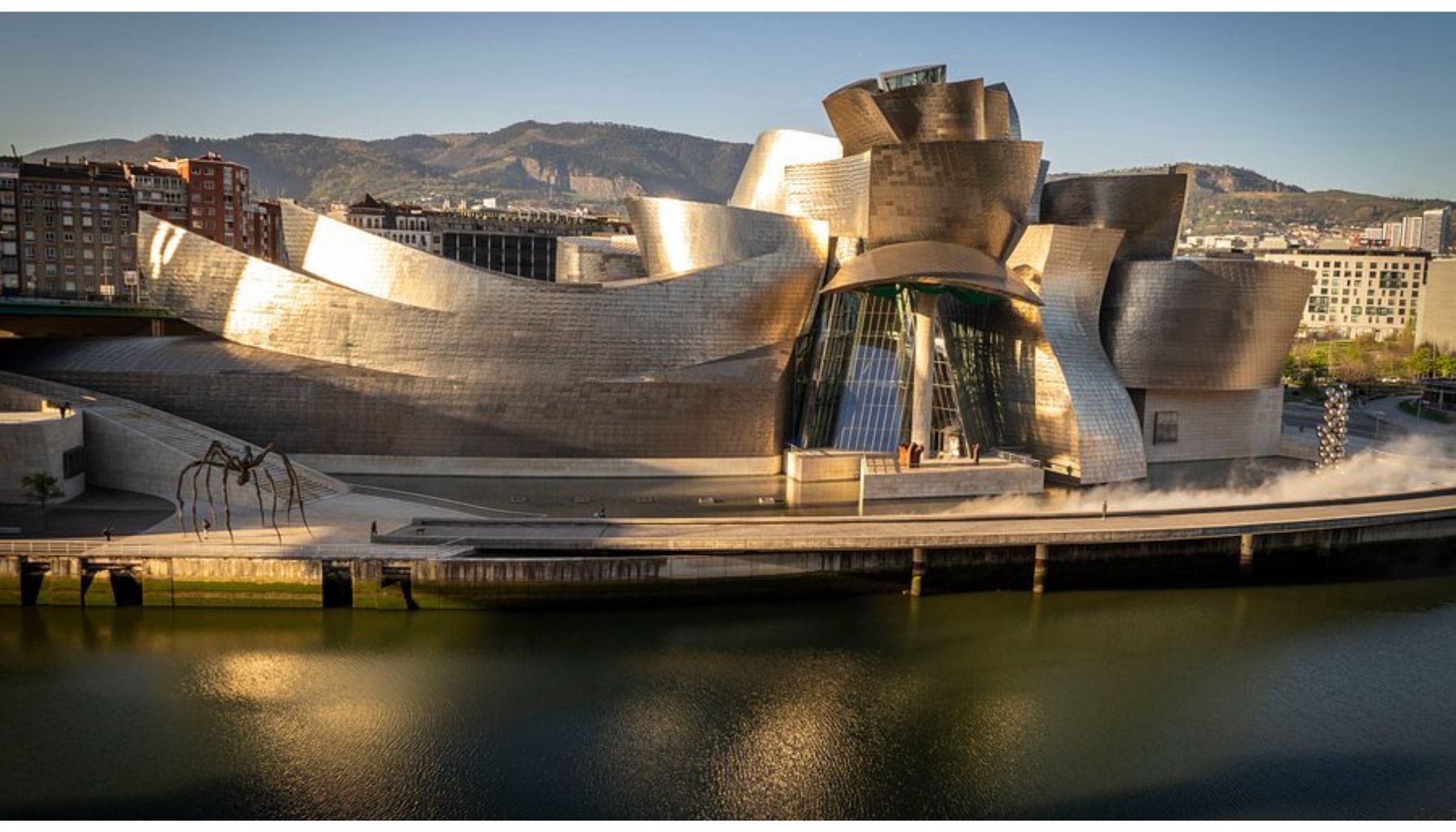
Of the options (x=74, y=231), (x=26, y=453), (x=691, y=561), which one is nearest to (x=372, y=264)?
(x=26, y=453)

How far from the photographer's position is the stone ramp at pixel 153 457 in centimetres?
2736

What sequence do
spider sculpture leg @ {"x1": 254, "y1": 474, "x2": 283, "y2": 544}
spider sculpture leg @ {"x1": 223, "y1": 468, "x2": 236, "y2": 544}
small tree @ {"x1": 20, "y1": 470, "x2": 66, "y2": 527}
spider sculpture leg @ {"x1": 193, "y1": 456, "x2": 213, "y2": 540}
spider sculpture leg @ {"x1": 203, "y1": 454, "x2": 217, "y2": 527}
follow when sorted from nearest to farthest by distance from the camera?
spider sculpture leg @ {"x1": 223, "y1": 468, "x2": 236, "y2": 544}, spider sculpture leg @ {"x1": 193, "y1": 456, "x2": 213, "y2": 540}, spider sculpture leg @ {"x1": 254, "y1": 474, "x2": 283, "y2": 544}, spider sculpture leg @ {"x1": 203, "y1": 454, "x2": 217, "y2": 527}, small tree @ {"x1": 20, "y1": 470, "x2": 66, "y2": 527}

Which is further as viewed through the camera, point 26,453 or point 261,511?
point 26,453

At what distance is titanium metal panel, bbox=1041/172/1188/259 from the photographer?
120ft

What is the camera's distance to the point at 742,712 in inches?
704

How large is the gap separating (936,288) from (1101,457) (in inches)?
271

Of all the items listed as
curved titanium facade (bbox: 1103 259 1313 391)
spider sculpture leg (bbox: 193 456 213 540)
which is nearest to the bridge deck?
spider sculpture leg (bbox: 193 456 213 540)

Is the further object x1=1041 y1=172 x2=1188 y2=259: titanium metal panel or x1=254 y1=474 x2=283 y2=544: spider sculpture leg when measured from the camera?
x1=1041 y1=172 x2=1188 y2=259: titanium metal panel

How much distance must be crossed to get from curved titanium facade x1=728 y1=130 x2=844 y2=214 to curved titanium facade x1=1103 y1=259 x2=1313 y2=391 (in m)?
10.4

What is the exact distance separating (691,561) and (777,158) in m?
19.5

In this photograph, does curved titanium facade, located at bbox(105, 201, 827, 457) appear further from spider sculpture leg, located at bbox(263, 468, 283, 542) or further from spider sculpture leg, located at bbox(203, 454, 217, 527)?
spider sculpture leg, located at bbox(203, 454, 217, 527)

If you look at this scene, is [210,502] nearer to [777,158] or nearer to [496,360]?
[496,360]

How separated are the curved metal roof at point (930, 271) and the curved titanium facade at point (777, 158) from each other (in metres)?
5.96

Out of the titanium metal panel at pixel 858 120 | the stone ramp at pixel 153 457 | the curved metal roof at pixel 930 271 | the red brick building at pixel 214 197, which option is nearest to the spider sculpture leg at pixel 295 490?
the stone ramp at pixel 153 457
